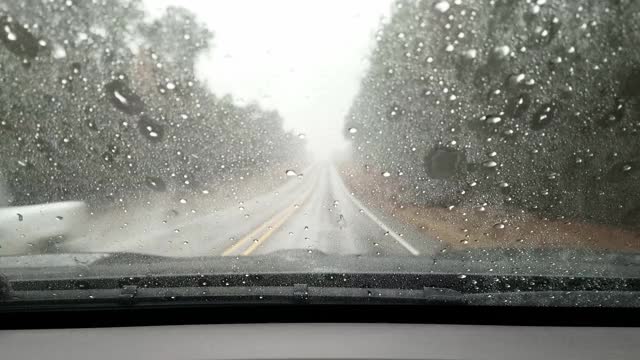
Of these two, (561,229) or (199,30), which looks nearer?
(199,30)

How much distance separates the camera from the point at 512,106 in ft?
16.7

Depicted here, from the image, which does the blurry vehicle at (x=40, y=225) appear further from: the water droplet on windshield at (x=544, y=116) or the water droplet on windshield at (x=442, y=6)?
the water droplet on windshield at (x=544, y=116)

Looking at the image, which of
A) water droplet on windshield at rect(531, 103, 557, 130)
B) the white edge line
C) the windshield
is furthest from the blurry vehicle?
water droplet on windshield at rect(531, 103, 557, 130)

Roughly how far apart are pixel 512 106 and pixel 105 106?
358 centimetres

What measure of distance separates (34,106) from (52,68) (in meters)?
0.38

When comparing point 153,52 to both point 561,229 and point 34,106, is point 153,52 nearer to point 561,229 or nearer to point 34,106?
point 34,106

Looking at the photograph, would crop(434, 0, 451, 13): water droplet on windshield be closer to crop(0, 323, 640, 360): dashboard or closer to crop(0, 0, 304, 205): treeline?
crop(0, 0, 304, 205): treeline

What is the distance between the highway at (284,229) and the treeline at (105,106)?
392mm

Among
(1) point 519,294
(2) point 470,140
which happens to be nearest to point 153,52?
(2) point 470,140

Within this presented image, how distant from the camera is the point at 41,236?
5.25 m

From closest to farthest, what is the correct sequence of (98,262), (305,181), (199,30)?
(98,262), (199,30), (305,181)

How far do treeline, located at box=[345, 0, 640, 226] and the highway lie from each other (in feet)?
1.44

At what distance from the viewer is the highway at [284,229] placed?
5.45m

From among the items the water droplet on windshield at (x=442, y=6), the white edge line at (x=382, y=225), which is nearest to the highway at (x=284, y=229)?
the white edge line at (x=382, y=225)
